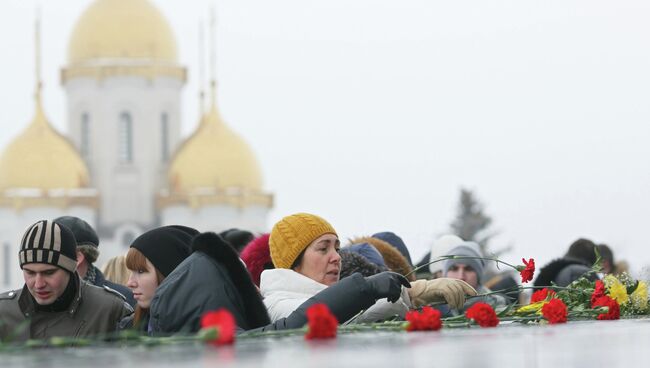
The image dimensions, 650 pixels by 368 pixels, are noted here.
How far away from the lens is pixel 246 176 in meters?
74.9

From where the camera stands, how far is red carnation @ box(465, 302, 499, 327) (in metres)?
5.41

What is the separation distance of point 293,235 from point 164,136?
231 feet

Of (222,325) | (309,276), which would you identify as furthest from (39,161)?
(222,325)

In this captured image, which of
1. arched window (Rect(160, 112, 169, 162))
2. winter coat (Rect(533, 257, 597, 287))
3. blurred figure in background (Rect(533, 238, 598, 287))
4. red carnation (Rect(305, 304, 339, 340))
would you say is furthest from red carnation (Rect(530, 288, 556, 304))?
arched window (Rect(160, 112, 169, 162))

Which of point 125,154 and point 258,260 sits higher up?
point 125,154

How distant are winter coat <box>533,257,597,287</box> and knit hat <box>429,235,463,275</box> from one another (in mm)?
762

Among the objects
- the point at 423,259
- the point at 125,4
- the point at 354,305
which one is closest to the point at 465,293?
the point at 354,305

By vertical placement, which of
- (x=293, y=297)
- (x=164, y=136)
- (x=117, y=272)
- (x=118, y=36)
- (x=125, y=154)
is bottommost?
(x=293, y=297)

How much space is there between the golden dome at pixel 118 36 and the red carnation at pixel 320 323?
235 feet

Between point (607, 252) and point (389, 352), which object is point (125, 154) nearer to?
point (607, 252)

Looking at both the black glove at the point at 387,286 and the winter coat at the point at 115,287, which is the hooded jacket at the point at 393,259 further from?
the black glove at the point at 387,286

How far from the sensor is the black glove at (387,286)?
6.05 metres

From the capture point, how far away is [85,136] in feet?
252

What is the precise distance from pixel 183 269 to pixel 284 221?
99cm
